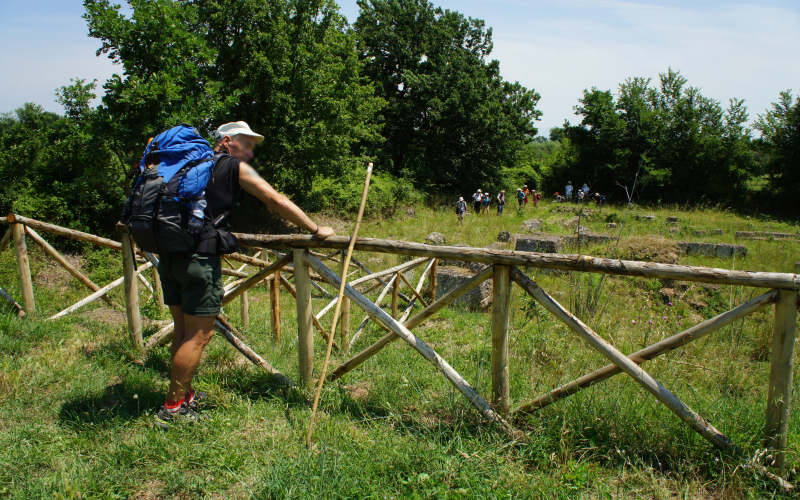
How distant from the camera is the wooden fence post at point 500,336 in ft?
8.94

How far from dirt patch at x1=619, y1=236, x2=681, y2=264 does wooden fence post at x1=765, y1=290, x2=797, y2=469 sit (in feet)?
24.0

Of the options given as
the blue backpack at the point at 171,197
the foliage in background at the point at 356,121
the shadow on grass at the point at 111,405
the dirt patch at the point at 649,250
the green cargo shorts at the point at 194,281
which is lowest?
the shadow on grass at the point at 111,405

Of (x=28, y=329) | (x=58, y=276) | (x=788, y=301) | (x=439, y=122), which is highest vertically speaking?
(x=439, y=122)

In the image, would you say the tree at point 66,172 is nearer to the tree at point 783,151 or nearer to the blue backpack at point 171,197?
the blue backpack at point 171,197

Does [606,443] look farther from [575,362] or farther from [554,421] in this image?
[575,362]

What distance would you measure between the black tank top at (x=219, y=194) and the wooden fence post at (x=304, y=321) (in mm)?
640

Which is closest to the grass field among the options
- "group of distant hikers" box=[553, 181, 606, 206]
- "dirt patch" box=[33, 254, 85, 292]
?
"group of distant hikers" box=[553, 181, 606, 206]

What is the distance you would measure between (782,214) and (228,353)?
28.5m

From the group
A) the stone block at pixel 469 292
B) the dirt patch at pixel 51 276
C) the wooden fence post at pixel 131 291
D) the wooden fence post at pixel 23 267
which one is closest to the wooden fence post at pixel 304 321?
the wooden fence post at pixel 131 291

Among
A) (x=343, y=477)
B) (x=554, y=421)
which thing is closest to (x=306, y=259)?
(x=343, y=477)

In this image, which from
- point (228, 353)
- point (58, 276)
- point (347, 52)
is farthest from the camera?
point (347, 52)

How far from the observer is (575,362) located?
3.89 metres

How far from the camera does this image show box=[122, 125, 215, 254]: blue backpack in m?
2.51

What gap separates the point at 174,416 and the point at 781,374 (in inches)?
127
